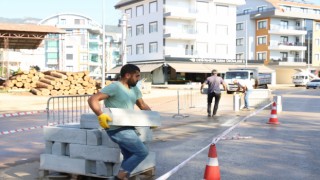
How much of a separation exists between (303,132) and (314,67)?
216ft

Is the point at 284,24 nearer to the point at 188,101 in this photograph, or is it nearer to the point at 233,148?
the point at 188,101

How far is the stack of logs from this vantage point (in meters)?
29.2

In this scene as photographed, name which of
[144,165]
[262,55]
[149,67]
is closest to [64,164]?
[144,165]

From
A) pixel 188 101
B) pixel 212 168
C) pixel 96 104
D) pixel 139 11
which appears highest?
pixel 139 11

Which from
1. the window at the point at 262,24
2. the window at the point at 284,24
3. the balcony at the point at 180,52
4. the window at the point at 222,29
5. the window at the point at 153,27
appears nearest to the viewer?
the balcony at the point at 180,52

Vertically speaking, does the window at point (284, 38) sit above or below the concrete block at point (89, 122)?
above

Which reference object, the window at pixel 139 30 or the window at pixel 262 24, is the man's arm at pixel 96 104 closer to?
the window at pixel 139 30

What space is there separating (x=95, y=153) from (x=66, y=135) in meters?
0.62

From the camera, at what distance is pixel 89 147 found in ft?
19.6

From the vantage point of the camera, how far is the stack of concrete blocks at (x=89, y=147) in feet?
18.7

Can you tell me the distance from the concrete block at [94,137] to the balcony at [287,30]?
214ft

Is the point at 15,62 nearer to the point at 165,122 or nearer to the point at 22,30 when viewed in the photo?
the point at 22,30

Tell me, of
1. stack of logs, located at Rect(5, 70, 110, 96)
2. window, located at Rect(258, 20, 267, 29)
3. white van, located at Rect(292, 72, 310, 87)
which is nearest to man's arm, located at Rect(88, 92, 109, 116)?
stack of logs, located at Rect(5, 70, 110, 96)

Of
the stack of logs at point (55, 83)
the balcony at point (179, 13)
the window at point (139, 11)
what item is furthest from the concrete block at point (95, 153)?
the window at point (139, 11)
